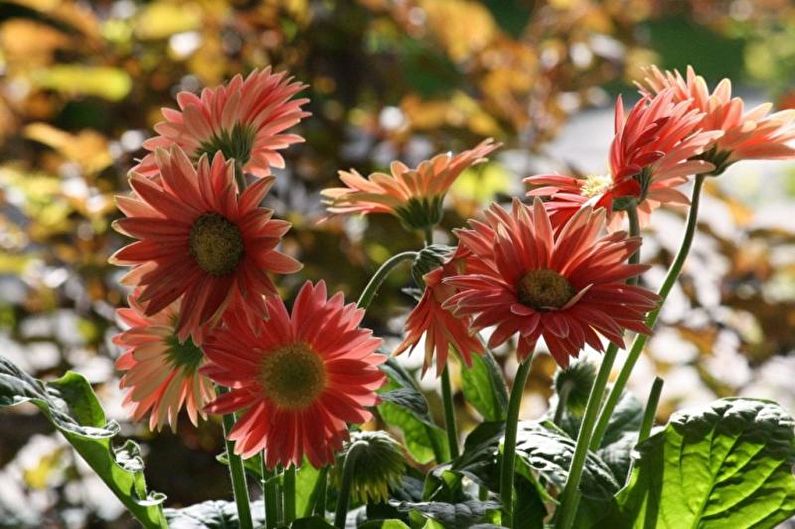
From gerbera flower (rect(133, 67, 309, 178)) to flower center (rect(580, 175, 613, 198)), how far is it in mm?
113

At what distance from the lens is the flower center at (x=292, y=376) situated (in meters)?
0.40

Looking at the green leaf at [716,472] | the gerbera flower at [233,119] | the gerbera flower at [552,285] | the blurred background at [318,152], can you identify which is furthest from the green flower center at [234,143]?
the blurred background at [318,152]

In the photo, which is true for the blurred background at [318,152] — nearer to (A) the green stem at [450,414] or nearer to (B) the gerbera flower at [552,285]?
(A) the green stem at [450,414]

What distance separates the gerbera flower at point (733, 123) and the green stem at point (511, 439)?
125 millimetres

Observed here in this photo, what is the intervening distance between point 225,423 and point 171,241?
0.28ft

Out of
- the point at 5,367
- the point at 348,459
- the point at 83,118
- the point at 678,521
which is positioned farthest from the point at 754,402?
the point at 83,118

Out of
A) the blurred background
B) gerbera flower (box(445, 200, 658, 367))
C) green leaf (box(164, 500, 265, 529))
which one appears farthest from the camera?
the blurred background

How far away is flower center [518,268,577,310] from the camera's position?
0.39 meters

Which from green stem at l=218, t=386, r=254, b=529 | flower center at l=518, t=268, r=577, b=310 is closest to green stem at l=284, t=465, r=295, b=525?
green stem at l=218, t=386, r=254, b=529

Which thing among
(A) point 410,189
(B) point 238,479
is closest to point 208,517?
(B) point 238,479

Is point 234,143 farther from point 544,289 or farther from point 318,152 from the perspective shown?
point 318,152

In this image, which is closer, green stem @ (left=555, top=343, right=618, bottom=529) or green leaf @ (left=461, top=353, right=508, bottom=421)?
green stem @ (left=555, top=343, right=618, bottom=529)

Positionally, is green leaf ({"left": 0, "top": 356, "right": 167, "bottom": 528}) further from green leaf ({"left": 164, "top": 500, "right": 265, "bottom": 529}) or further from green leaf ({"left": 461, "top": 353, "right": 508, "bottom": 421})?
green leaf ({"left": 461, "top": 353, "right": 508, "bottom": 421})

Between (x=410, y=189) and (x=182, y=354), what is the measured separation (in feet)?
0.40
